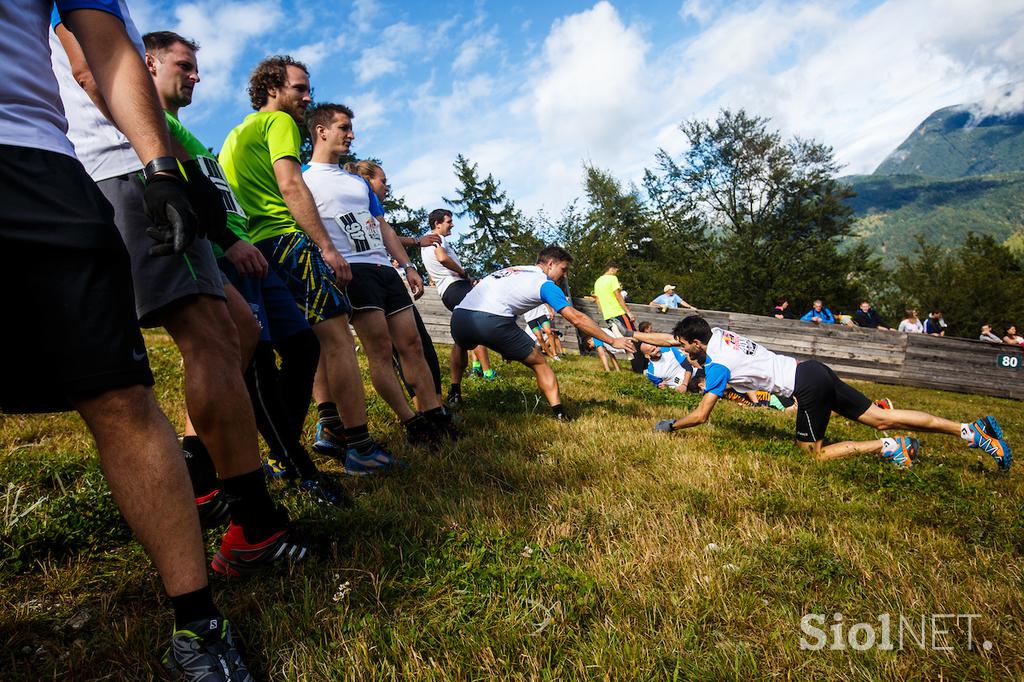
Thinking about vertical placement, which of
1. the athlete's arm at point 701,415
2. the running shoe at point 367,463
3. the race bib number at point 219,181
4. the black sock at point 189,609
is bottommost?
the athlete's arm at point 701,415

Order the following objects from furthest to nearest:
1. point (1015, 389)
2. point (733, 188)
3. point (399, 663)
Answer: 1. point (733, 188)
2. point (1015, 389)
3. point (399, 663)

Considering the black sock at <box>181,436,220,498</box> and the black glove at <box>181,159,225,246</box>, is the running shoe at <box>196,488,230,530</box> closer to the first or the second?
the black sock at <box>181,436,220,498</box>

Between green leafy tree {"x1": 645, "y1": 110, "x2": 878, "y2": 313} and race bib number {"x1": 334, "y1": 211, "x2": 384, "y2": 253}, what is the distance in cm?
3296

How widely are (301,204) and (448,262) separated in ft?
11.7

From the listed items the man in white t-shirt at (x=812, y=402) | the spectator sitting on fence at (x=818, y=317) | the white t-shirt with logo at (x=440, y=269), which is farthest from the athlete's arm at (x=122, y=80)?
the spectator sitting on fence at (x=818, y=317)

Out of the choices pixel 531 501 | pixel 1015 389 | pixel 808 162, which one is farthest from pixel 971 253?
pixel 531 501

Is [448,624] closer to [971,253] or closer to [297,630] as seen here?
[297,630]

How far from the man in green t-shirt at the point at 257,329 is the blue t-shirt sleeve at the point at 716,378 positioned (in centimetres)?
338

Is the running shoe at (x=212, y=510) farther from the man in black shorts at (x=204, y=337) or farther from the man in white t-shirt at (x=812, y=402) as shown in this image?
the man in white t-shirt at (x=812, y=402)

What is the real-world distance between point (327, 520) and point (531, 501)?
1.00m

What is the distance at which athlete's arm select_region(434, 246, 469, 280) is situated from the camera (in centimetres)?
665

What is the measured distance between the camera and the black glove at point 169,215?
57.1 inches

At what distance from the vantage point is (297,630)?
1.61 metres

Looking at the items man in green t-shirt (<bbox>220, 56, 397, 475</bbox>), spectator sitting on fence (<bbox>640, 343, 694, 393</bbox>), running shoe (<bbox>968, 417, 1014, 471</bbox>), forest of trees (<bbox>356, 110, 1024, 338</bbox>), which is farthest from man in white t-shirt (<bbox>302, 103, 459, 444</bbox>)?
forest of trees (<bbox>356, 110, 1024, 338</bbox>)
